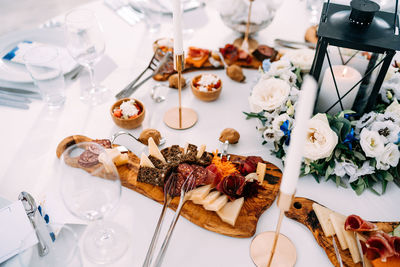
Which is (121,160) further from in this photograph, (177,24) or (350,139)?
(350,139)

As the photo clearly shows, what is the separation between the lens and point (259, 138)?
116 centimetres

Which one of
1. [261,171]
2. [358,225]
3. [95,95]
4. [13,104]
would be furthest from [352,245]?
[13,104]

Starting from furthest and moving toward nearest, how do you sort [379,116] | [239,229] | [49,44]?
[49,44] → [379,116] → [239,229]

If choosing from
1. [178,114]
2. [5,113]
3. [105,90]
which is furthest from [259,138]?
[5,113]

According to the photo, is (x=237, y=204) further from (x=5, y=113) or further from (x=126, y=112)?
(x=5, y=113)

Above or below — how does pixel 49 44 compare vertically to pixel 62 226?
above

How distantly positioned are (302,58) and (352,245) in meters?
0.66

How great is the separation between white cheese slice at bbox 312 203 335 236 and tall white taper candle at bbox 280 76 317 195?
0.97 ft

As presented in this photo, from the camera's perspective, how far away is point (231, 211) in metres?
0.90

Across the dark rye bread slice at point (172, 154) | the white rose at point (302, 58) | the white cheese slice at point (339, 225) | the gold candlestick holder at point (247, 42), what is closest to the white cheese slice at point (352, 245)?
the white cheese slice at point (339, 225)

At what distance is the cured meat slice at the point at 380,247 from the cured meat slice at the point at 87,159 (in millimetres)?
641

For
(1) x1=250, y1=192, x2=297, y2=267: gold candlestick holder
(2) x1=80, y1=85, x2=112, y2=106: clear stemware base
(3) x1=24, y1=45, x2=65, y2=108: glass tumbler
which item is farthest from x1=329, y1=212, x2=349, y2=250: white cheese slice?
(3) x1=24, y1=45, x2=65, y2=108: glass tumbler

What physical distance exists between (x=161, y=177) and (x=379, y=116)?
25.8 inches

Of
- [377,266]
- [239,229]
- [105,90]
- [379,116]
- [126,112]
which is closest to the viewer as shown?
[377,266]
